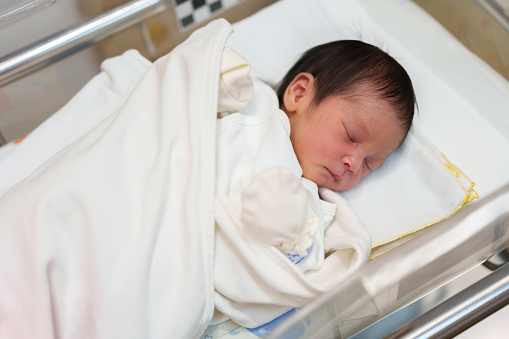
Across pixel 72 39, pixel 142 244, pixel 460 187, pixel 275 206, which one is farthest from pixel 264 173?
pixel 72 39

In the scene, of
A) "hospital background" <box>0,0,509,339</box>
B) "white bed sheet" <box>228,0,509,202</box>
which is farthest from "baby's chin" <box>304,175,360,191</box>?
"hospital background" <box>0,0,509,339</box>

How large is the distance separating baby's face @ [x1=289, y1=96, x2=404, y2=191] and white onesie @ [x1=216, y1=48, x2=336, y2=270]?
0.13 ft

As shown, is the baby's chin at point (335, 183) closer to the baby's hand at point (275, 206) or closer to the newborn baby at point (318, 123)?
the newborn baby at point (318, 123)

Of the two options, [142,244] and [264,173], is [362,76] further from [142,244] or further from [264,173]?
[142,244]

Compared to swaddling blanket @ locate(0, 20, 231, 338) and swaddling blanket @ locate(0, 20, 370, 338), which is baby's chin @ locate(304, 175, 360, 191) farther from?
swaddling blanket @ locate(0, 20, 231, 338)

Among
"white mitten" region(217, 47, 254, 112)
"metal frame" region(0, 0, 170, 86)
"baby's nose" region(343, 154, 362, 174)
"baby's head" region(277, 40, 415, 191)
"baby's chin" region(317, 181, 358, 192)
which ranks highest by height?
"metal frame" region(0, 0, 170, 86)

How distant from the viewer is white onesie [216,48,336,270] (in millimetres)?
795

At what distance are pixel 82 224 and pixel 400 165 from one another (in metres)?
0.69

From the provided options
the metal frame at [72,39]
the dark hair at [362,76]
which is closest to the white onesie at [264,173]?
the dark hair at [362,76]

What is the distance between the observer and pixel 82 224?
0.85 m

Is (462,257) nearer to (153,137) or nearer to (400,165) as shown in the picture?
(400,165)

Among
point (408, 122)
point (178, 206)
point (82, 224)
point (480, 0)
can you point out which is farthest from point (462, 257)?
point (480, 0)

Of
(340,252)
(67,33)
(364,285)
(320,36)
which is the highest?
(67,33)

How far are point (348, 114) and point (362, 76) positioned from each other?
0.09 meters
